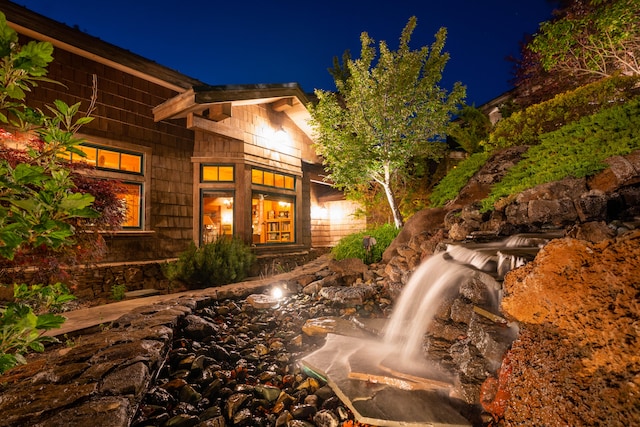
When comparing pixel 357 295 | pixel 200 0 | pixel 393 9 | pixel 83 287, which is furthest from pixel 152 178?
pixel 393 9

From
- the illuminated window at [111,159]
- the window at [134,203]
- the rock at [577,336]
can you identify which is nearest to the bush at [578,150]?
the rock at [577,336]

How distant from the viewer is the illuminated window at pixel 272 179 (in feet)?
34.4

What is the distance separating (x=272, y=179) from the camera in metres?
11.0

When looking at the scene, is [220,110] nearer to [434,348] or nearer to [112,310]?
[112,310]

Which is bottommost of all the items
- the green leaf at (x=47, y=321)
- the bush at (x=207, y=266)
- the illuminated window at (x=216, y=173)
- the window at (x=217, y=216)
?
A: the bush at (x=207, y=266)

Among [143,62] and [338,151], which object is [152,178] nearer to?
[143,62]

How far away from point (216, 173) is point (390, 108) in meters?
5.90

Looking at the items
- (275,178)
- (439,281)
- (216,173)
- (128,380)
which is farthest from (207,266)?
(439,281)

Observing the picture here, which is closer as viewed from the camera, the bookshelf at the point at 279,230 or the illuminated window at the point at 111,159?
the illuminated window at the point at 111,159

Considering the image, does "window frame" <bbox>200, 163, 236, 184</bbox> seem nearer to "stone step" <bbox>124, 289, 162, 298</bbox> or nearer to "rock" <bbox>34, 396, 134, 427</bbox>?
"stone step" <bbox>124, 289, 162, 298</bbox>

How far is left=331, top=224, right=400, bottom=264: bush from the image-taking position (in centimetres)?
882

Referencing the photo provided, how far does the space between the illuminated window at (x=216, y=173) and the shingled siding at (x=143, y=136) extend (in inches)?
17.2

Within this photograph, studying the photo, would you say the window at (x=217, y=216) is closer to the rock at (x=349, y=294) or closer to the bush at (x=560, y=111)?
the rock at (x=349, y=294)

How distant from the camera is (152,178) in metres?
8.28
